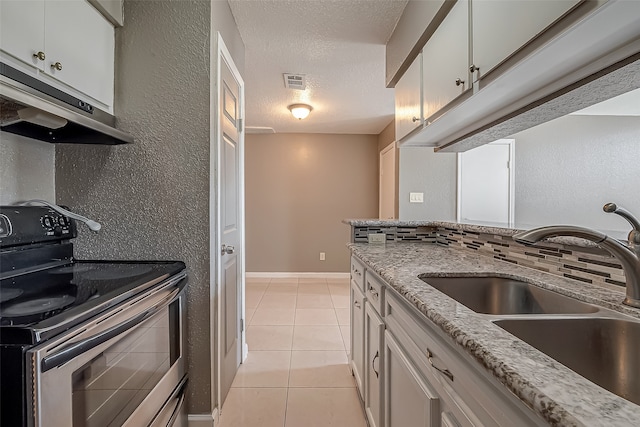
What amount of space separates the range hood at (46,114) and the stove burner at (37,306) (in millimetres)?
615

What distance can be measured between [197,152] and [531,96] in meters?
1.53

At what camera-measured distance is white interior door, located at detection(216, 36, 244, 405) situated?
1789 mm

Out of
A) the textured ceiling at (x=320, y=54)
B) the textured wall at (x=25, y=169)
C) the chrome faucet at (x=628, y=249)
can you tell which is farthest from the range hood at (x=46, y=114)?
the chrome faucet at (x=628, y=249)

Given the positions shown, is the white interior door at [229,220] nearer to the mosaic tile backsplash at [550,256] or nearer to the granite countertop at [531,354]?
the granite countertop at [531,354]

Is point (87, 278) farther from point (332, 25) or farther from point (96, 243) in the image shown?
point (332, 25)

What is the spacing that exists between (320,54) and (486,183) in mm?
2277

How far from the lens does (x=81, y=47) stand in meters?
1.37

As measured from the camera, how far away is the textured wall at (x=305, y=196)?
5.14m

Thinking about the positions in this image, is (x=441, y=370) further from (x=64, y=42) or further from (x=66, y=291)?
(x=64, y=42)

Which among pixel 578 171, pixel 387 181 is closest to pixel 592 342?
pixel 578 171

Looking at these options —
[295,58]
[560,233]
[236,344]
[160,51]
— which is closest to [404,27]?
[295,58]

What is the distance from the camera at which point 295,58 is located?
8.76 feet

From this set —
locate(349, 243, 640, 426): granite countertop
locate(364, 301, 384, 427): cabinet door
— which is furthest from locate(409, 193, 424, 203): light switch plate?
locate(349, 243, 640, 426): granite countertop

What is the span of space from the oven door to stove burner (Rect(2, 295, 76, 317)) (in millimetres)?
114
